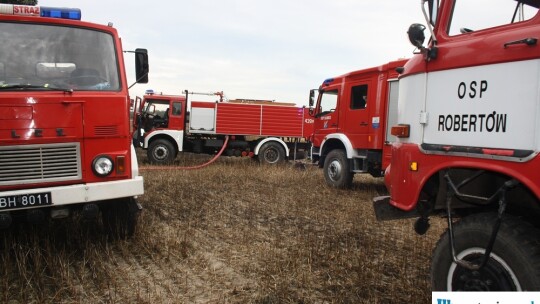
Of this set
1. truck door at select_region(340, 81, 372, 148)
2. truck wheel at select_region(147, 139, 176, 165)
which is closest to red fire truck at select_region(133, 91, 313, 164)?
truck wheel at select_region(147, 139, 176, 165)

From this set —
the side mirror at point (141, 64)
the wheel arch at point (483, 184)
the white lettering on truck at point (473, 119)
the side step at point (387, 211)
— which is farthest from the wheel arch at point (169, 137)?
the white lettering on truck at point (473, 119)

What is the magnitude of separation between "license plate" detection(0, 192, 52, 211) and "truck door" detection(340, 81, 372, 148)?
633 cm

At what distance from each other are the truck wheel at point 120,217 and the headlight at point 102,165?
44 cm

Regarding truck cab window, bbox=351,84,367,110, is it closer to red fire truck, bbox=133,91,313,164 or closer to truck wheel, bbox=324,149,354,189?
truck wheel, bbox=324,149,354,189

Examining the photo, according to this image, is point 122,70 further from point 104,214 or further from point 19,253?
point 19,253

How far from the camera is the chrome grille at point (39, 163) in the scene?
3.62 m

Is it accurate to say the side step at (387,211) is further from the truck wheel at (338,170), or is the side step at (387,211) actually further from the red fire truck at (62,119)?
the truck wheel at (338,170)

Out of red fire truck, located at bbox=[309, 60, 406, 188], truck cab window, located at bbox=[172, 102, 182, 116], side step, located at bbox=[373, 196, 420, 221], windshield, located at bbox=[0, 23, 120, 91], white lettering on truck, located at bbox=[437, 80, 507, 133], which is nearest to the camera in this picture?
white lettering on truck, located at bbox=[437, 80, 507, 133]

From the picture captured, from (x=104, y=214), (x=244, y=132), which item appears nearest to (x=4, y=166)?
(x=104, y=214)

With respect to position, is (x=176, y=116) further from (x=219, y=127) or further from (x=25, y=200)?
(x=25, y=200)

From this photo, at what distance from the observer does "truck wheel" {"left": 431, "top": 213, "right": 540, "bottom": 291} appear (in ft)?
7.30

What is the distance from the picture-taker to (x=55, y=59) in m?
4.16

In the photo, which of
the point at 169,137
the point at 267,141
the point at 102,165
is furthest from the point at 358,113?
the point at 169,137

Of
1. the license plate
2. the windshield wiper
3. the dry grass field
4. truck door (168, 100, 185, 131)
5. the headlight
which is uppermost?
the windshield wiper
